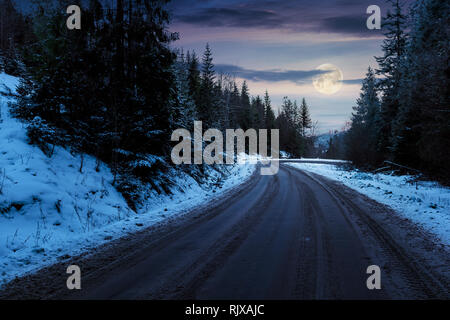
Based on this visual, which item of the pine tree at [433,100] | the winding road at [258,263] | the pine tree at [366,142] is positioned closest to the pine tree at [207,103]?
the pine tree at [366,142]

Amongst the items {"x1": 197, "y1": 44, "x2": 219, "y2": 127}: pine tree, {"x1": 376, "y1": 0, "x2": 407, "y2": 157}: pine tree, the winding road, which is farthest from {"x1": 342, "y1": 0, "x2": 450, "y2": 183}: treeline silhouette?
{"x1": 197, "y1": 44, "x2": 219, "y2": 127}: pine tree

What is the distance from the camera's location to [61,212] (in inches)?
274

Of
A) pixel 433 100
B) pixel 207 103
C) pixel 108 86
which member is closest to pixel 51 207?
pixel 108 86

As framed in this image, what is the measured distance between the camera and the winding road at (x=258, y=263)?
146 inches

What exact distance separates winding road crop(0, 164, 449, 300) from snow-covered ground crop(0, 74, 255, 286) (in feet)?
2.93

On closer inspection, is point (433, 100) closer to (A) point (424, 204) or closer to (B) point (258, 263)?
(A) point (424, 204)

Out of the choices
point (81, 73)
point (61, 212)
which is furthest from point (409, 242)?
point (81, 73)

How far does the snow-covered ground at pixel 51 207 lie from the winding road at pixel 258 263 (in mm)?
Result: 892

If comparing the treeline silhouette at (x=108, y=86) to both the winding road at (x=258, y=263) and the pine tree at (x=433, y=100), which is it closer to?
the winding road at (x=258, y=263)

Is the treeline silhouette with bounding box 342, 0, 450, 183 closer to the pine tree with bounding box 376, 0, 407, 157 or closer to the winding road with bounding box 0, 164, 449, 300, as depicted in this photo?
the pine tree with bounding box 376, 0, 407, 157

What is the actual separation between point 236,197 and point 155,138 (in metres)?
4.39

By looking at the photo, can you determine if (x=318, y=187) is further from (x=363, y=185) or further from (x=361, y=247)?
(x=361, y=247)

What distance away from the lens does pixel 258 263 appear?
185 inches

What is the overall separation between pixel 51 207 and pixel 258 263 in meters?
5.76
